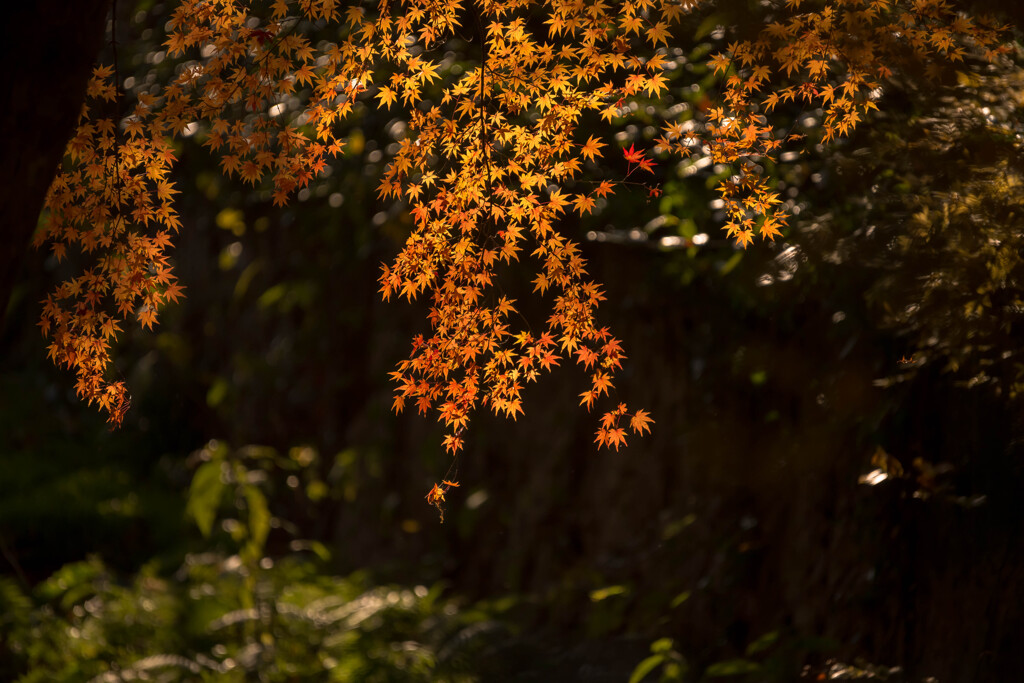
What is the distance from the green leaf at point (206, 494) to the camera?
19.8ft

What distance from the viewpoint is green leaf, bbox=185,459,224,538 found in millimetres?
6023

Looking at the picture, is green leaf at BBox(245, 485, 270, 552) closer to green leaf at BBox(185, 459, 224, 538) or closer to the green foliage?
the green foliage

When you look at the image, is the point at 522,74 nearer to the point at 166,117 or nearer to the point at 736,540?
the point at 166,117

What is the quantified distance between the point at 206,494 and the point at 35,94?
4560 millimetres

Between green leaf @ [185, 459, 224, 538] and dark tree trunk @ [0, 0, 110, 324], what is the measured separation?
425cm

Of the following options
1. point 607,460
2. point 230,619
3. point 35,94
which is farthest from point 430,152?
point 230,619

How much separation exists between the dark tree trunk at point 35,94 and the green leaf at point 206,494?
425 cm

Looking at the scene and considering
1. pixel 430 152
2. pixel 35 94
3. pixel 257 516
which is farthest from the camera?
pixel 257 516

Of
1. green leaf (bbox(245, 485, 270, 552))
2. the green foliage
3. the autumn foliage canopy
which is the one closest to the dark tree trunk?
the autumn foliage canopy

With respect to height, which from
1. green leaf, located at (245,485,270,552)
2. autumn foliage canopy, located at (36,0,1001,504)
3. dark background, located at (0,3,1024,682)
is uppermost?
autumn foliage canopy, located at (36,0,1001,504)

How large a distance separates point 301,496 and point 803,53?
→ 4.75 meters

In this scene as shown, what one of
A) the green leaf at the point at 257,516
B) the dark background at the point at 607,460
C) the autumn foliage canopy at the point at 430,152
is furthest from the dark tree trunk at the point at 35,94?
the green leaf at the point at 257,516

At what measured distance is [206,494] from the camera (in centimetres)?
612

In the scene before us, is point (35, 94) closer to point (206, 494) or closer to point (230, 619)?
point (230, 619)
